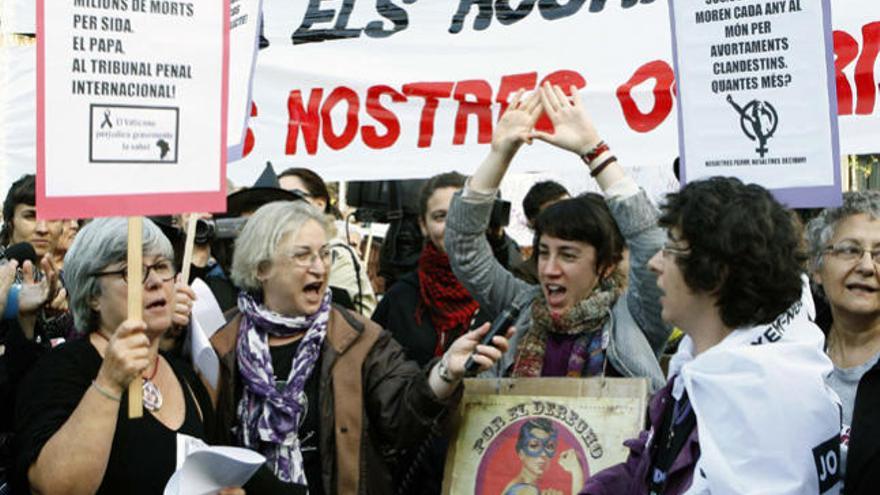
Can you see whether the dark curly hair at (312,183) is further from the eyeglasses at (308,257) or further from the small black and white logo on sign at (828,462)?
the small black and white logo on sign at (828,462)

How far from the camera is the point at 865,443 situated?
315 centimetres

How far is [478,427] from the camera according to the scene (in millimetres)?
4086

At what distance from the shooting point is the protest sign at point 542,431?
12.5ft

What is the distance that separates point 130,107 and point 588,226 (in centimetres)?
161

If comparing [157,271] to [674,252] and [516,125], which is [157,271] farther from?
[674,252]

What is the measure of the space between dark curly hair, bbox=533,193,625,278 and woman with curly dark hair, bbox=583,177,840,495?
111 centimetres

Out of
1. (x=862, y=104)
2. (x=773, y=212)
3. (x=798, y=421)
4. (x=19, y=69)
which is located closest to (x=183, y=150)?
(x=773, y=212)

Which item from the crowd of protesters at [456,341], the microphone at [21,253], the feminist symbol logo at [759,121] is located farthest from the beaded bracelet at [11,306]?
the feminist symbol logo at [759,121]

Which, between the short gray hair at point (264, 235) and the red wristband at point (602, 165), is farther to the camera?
the short gray hair at point (264, 235)

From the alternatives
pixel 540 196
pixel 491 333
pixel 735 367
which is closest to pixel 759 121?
pixel 491 333

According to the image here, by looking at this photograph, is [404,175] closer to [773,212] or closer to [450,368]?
[450,368]

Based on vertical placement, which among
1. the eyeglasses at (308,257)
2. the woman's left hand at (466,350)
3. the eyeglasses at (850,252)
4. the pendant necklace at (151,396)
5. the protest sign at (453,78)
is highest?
the protest sign at (453,78)

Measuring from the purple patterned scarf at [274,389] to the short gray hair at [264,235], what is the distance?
166 millimetres

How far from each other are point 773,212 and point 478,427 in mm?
1332
